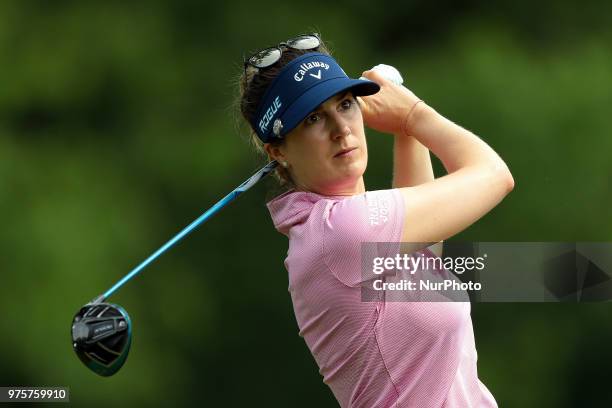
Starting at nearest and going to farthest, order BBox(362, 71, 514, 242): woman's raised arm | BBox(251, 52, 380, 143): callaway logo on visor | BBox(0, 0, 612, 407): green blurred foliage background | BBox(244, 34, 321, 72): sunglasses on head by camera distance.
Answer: BBox(362, 71, 514, 242): woman's raised arm
BBox(251, 52, 380, 143): callaway logo on visor
BBox(244, 34, 321, 72): sunglasses on head
BBox(0, 0, 612, 407): green blurred foliage background

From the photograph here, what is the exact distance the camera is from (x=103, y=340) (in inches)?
85.7

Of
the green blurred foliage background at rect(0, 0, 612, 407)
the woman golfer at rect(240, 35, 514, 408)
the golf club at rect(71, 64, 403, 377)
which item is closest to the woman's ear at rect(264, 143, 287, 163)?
the woman golfer at rect(240, 35, 514, 408)

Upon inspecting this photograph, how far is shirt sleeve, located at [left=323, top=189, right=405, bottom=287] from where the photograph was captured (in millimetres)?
1975

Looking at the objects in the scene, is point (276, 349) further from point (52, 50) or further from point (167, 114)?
point (52, 50)

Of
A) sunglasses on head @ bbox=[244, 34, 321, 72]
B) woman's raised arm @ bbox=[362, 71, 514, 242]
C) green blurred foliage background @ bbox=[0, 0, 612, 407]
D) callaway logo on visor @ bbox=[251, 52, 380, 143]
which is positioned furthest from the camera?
green blurred foliage background @ bbox=[0, 0, 612, 407]

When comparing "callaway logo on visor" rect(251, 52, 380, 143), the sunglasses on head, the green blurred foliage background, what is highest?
the sunglasses on head

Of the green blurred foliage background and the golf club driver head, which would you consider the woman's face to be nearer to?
the golf club driver head

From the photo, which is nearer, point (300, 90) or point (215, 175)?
point (300, 90)

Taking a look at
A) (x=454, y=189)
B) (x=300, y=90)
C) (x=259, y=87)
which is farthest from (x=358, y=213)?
(x=259, y=87)

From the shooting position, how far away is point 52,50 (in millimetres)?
5332

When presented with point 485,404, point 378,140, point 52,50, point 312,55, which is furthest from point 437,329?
point 52,50

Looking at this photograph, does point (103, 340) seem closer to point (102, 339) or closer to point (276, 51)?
point (102, 339)

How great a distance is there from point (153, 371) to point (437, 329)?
309cm

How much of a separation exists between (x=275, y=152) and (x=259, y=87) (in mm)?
130
